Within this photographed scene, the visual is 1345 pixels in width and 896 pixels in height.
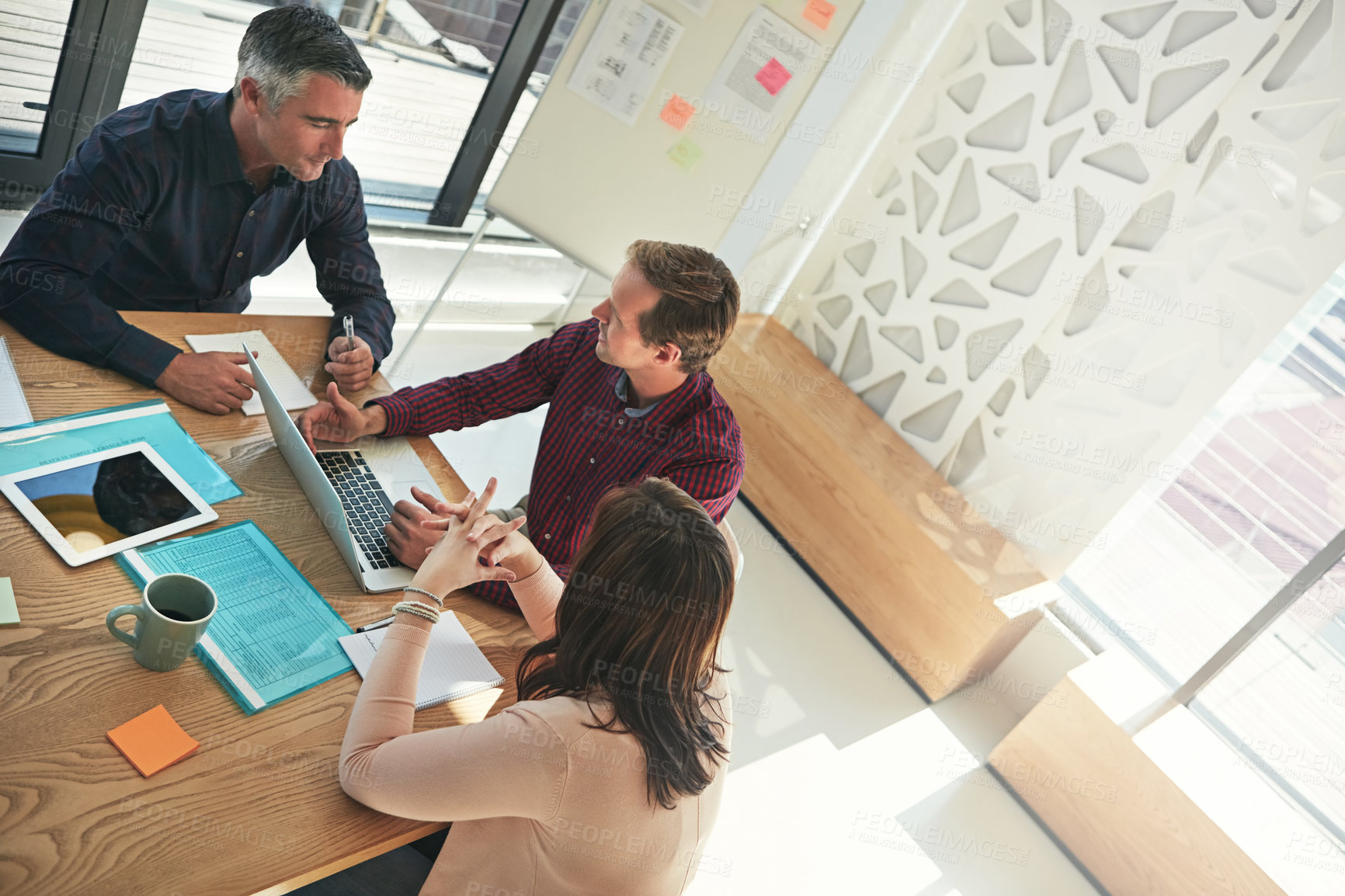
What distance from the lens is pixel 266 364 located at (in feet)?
6.13

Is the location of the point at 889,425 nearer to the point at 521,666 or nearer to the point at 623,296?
the point at 623,296

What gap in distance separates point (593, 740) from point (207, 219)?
147 cm

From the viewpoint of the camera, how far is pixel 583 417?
2070 millimetres

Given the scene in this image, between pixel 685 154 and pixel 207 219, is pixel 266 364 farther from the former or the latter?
pixel 685 154

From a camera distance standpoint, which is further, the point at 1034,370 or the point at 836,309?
the point at 836,309

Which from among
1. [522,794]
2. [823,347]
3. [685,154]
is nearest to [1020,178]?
[823,347]

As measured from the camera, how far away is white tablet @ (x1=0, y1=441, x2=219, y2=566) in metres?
1.33

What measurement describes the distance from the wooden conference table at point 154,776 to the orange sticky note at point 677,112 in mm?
2370

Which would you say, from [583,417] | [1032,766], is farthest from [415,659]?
[1032,766]

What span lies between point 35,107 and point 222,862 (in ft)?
9.39

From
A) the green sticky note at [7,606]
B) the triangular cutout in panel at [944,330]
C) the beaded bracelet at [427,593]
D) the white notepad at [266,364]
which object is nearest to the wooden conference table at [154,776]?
A: the green sticky note at [7,606]

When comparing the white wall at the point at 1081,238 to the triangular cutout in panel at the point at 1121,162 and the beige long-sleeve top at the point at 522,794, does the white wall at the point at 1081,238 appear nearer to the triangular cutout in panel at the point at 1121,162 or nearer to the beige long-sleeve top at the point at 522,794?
the triangular cutout in panel at the point at 1121,162

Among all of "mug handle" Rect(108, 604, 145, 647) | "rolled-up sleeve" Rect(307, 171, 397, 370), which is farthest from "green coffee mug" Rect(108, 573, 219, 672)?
"rolled-up sleeve" Rect(307, 171, 397, 370)

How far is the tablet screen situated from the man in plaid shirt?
0.96 feet
